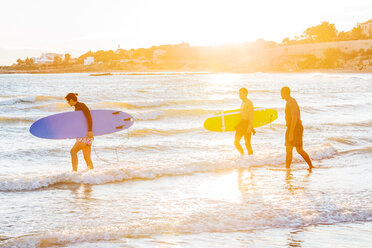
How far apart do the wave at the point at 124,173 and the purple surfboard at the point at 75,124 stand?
859mm

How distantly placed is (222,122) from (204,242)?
22.0 feet

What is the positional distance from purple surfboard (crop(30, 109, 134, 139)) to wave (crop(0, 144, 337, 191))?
86cm

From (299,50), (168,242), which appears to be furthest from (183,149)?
(299,50)

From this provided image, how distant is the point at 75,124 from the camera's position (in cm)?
975

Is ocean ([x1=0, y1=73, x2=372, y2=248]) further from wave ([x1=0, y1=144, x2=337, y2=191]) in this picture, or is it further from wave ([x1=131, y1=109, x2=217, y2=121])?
wave ([x1=131, y1=109, x2=217, y2=121])

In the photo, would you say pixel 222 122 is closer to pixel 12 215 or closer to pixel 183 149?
pixel 183 149

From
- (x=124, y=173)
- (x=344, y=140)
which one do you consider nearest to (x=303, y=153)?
(x=124, y=173)

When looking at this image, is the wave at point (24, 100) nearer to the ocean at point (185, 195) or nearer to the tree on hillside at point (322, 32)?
the ocean at point (185, 195)

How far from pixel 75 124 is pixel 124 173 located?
1459 millimetres

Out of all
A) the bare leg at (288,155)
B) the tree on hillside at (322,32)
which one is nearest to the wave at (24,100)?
the bare leg at (288,155)

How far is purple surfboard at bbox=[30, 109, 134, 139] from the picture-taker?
9734mm

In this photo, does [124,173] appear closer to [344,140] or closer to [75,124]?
[75,124]

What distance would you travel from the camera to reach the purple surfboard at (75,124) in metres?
9.73

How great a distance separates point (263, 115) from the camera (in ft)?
42.3
